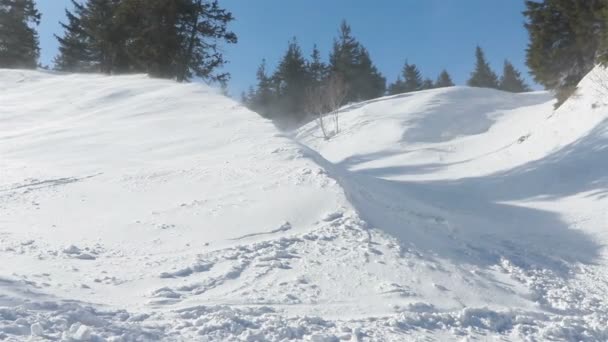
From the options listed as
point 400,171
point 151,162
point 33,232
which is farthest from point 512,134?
point 33,232

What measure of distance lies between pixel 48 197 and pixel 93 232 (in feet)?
6.36

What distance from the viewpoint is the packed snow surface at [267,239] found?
4059 millimetres

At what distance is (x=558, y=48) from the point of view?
62.7 feet

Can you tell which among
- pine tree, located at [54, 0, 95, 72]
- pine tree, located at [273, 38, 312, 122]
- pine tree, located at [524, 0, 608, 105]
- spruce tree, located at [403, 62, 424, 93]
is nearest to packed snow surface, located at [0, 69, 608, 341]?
pine tree, located at [524, 0, 608, 105]

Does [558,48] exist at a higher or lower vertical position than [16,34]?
lower

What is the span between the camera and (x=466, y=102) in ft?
106

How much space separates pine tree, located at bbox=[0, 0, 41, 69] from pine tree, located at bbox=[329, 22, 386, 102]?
23320 millimetres

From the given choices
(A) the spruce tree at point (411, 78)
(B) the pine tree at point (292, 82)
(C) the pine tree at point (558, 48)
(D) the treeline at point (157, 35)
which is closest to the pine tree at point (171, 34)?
(D) the treeline at point (157, 35)

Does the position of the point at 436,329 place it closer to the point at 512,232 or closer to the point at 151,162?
the point at 512,232

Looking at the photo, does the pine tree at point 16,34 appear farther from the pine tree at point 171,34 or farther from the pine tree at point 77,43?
the pine tree at point 171,34

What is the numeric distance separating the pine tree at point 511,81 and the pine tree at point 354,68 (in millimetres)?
24354

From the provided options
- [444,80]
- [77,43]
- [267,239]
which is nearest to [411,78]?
[444,80]

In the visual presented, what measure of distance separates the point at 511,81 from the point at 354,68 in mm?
27919

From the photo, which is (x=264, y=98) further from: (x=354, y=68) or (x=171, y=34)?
(x=171, y=34)
